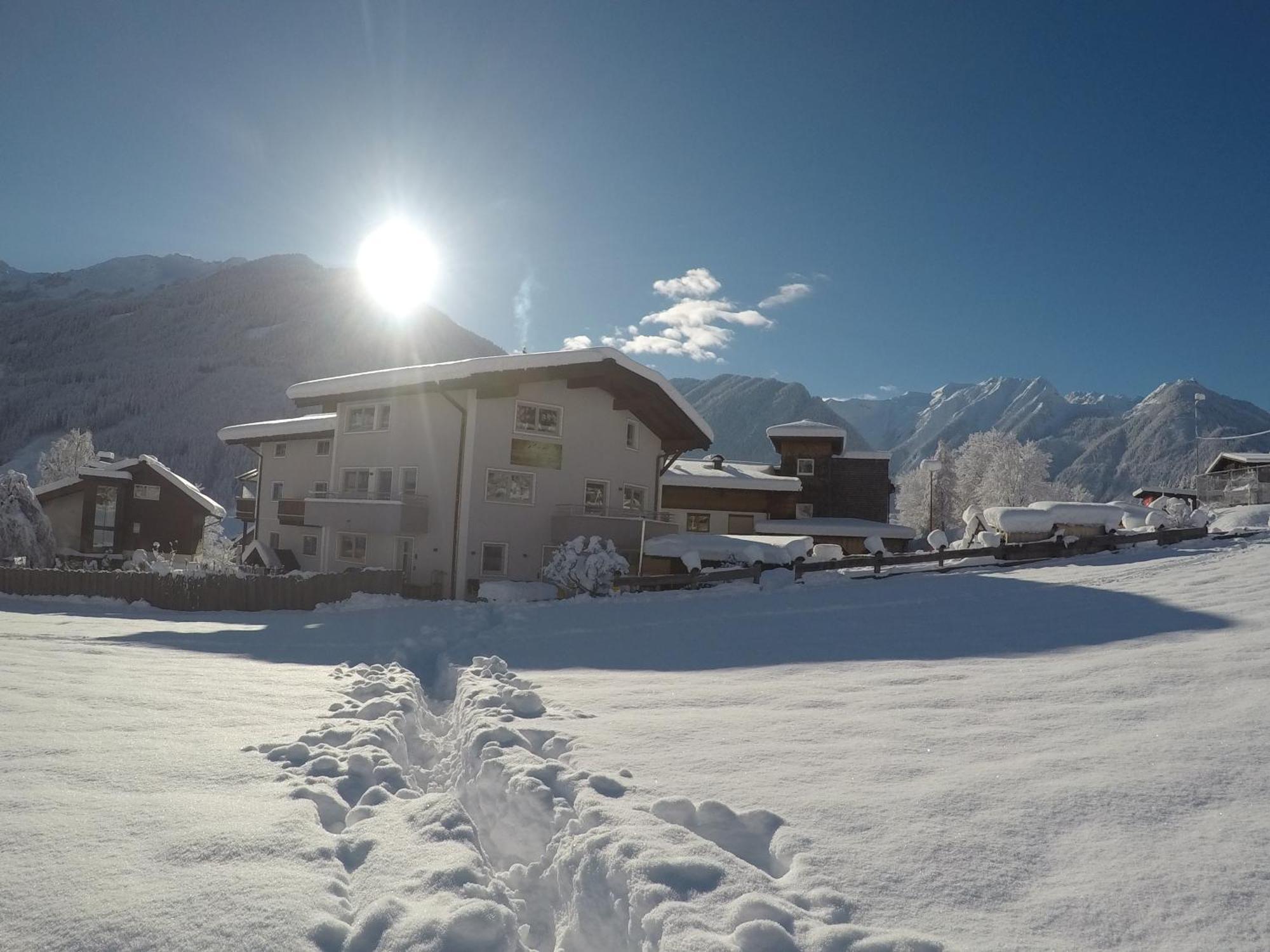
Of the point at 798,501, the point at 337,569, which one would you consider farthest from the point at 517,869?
the point at 798,501

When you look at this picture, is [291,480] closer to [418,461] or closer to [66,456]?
[418,461]

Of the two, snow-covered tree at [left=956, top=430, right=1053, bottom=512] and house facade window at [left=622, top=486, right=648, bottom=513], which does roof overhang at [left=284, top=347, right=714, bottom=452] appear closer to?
house facade window at [left=622, top=486, right=648, bottom=513]

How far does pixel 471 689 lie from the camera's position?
852 centimetres

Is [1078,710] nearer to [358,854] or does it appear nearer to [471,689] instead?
[358,854]

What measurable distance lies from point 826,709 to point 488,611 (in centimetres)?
1323

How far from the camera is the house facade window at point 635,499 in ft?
91.4

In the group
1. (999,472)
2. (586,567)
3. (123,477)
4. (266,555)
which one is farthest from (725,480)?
(999,472)

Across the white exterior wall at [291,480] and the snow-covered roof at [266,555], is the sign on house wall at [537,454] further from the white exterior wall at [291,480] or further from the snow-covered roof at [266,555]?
the snow-covered roof at [266,555]

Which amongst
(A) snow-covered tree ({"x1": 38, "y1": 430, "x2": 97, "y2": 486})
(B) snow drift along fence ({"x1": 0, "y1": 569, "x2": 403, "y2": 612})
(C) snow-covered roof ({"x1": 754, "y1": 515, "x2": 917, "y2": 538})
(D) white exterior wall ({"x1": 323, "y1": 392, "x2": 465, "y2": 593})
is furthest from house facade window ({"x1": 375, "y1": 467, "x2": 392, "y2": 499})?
(A) snow-covered tree ({"x1": 38, "y1": 430, "x2": 97, "y2": 486})

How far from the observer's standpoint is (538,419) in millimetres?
25531

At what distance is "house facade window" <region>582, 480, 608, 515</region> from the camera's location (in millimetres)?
26125

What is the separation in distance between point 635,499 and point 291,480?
16.8 meters

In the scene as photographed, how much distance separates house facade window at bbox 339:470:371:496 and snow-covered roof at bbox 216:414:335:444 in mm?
3911

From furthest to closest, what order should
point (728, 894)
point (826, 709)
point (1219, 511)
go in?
point (1219, 511) → point (826, 709) → point (728, 894)
